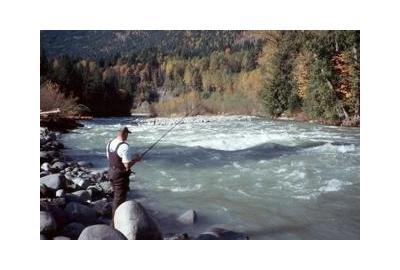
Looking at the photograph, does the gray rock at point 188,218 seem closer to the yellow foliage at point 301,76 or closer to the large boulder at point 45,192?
the large boulder at point 45,192

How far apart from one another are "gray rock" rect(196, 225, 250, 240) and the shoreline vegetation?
1219mm

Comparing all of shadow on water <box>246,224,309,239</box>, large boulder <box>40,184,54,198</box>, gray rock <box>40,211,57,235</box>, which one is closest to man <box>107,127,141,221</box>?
gray rock <box>40,211,57,235</box>

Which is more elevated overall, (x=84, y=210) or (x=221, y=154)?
(x=221, y=154)

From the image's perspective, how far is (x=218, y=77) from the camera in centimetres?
536

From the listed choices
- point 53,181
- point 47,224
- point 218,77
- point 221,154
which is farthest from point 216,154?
point 47,224

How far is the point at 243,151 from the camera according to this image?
5.51 metres

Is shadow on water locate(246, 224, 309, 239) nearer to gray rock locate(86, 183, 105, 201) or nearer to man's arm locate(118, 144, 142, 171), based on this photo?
man's arm locate(118, 144, 142, 171)

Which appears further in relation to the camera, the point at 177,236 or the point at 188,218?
the point at 188,218

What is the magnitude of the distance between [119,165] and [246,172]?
143cm

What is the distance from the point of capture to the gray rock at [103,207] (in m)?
4.80

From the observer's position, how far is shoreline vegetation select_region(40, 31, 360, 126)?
511 centimetres

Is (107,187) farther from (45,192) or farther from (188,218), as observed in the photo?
(188,218)
